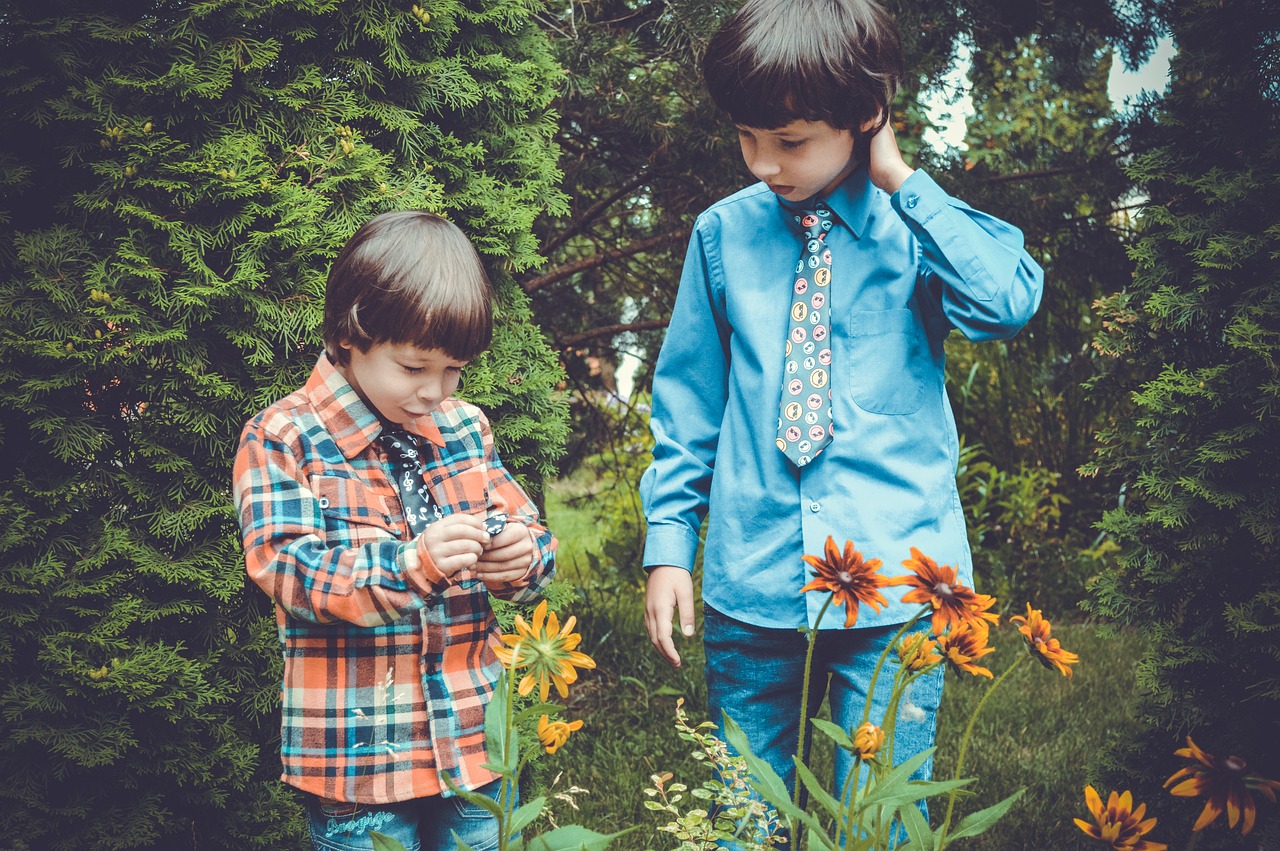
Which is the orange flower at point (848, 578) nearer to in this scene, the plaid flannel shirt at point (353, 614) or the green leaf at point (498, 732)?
the green leaf at point (498, 732)

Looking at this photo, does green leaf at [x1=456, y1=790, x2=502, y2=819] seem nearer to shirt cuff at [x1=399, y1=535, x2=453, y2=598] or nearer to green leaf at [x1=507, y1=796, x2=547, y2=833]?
green leaf at [x1=507, y1=796, x2=547, y2=833]

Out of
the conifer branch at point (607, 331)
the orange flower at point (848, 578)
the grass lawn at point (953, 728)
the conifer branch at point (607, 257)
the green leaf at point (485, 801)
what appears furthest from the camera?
the conifer branch at point (607, 331)

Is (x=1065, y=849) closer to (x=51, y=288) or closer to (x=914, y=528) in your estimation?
(x=914, y=528)

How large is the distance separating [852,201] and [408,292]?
31.6 inches

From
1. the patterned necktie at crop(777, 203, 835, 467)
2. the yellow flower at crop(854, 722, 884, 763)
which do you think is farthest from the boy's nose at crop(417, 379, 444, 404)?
the yellow flower at crop(854, 722, 884, 763)

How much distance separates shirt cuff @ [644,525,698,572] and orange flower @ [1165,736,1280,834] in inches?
36.1

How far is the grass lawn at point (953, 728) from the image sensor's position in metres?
2.74

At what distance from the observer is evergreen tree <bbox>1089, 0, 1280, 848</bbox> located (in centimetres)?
218

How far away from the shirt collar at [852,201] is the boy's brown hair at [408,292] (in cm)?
62

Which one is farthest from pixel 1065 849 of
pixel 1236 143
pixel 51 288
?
pixel 51 288

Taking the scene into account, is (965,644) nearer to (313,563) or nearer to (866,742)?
(866,742)

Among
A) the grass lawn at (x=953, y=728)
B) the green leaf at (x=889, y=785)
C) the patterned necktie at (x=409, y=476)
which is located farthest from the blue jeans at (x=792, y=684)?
the grass lawn at (x=953, y=728)

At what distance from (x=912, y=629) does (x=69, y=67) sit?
6.17 feet

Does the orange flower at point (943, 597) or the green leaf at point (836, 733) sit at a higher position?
the orange flower at point (943, 597)
